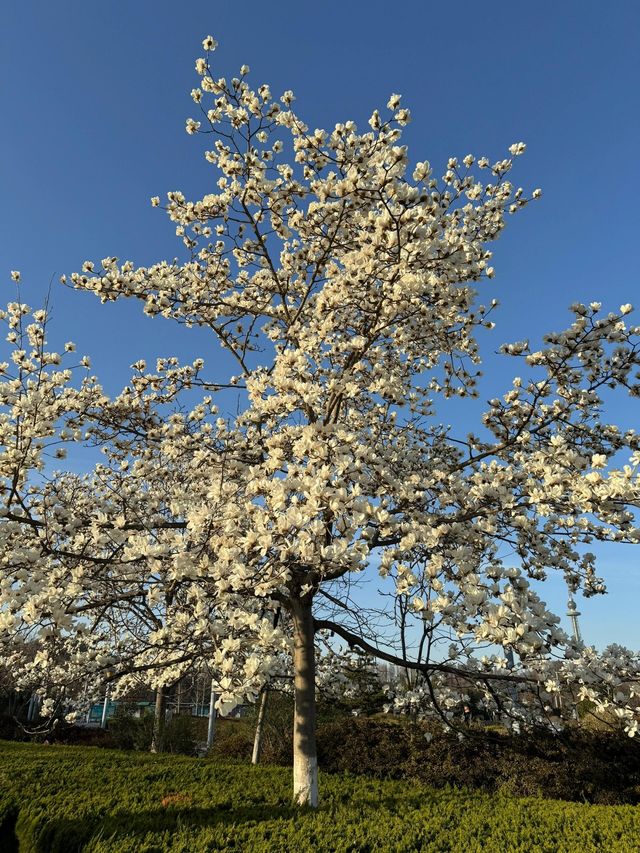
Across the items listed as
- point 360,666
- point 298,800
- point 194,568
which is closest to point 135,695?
point 360,666

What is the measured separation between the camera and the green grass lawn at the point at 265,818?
442cm

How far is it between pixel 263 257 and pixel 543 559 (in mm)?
5562

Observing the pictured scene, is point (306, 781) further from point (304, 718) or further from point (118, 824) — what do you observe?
point (118, 824)

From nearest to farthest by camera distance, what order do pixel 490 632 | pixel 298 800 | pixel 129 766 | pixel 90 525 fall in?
pixel 490 632, pixel 298 800, pixel 90 525, pixel 129 766

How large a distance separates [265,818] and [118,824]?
4.50 feet

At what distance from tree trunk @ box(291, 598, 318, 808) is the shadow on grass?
32 centimetres

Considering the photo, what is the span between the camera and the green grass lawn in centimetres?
442

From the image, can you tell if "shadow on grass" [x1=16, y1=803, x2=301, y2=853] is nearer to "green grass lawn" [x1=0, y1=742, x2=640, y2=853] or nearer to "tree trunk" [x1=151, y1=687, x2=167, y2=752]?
"green grass lawn" [x1=0, y1=742, x2=640, y2=853]

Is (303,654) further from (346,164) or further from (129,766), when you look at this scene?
(346,164)

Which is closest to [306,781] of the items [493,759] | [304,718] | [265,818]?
[304,718]

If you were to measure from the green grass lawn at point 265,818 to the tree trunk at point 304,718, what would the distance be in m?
0.26

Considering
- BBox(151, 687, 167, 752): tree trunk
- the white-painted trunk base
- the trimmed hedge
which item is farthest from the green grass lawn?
BBox(151, 687, 167, 752): tree trunk

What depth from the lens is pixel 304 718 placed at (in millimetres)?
6082

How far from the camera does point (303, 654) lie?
6461 mm
